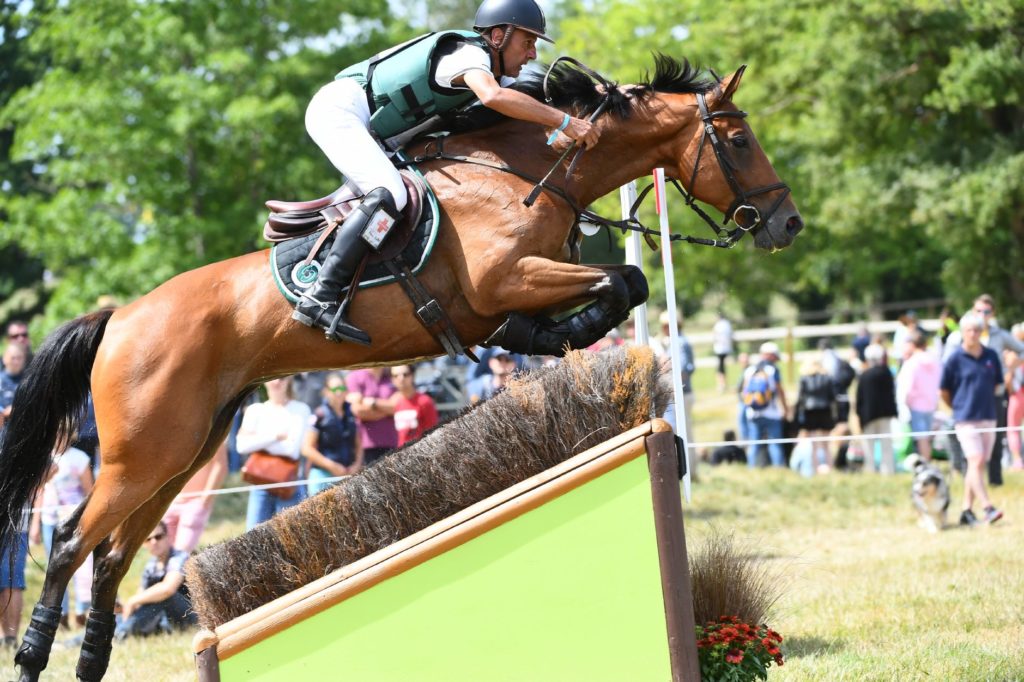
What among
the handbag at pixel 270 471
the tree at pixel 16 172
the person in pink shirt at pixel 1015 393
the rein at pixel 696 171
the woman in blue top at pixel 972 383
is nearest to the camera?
the rein at pixel 696 171

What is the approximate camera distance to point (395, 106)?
197 inches

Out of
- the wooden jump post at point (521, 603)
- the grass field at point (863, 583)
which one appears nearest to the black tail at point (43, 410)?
the grass field at point (863, 583)

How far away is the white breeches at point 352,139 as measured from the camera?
4863 millimetres

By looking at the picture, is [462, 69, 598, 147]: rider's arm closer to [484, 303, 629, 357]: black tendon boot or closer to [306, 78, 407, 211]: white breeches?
[306, 78, 407, 211]: white breeches

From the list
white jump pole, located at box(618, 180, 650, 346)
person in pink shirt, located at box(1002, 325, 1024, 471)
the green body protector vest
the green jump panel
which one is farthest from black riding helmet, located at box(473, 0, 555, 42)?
person in pink shirt, located at box(1002, 325, 1024, 471)

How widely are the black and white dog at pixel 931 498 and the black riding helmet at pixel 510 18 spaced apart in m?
6.67

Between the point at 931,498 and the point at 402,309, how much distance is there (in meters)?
6.69

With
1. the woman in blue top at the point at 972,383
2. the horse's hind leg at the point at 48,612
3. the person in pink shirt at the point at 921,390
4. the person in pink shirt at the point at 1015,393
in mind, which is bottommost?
the person in pink shirt at the point at 1015,393

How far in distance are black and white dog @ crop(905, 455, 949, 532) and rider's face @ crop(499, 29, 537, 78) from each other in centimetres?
656

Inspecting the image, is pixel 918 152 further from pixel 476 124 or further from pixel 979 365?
pixel 476 124

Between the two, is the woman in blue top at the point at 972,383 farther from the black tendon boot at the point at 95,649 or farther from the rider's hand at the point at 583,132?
the black tendon boot at the point at 95,649

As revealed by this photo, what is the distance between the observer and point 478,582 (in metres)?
3.62

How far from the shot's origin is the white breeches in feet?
16.0

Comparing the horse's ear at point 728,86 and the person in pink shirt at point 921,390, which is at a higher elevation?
the horse's ear at point 728,86
